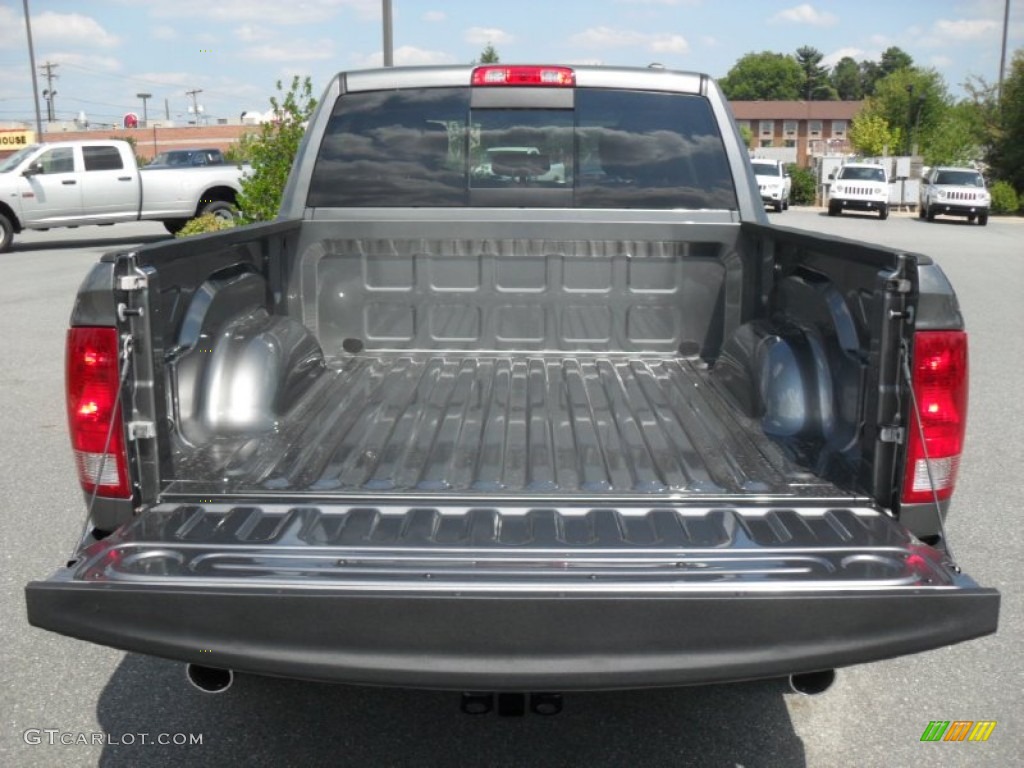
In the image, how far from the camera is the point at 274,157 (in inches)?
457

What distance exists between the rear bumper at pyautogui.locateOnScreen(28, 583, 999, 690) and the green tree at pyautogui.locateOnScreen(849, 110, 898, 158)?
61.5 m

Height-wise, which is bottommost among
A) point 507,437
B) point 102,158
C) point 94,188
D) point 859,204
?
point 859,204

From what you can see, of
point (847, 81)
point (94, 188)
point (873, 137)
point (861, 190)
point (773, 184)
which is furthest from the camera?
point (847, 81)

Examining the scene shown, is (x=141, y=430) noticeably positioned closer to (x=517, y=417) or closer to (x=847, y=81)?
(x=517, y=417)

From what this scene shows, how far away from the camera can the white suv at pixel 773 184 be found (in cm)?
3712

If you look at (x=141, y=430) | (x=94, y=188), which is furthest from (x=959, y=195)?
(x=141, y=430)

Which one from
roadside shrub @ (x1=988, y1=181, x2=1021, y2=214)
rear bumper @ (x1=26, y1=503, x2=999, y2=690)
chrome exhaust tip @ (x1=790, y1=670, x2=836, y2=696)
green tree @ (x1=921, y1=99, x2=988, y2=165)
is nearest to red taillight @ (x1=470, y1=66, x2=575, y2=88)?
rear bumper @ (x1=26, y1=503, x2=999, y2=690)

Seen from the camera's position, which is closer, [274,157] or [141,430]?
[141,430]

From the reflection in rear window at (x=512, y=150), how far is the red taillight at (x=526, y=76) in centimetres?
8

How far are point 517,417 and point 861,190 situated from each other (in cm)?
3538

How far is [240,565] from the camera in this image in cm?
249

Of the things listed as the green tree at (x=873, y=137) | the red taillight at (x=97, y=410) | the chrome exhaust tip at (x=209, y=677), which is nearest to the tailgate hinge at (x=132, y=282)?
the red taillight at (x=97, y=410)

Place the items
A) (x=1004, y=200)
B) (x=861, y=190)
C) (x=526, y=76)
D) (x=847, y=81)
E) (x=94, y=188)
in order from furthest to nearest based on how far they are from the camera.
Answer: (x=847, y=81), (x=1004, y=200), (x=861, y=190), (x=94, y=188), (x=526, y=76)

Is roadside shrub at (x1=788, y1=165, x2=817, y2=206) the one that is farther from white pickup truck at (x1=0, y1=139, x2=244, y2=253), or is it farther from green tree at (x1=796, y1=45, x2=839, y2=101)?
green tree at (x1=796, y1=45, x2=839, y2=101)
